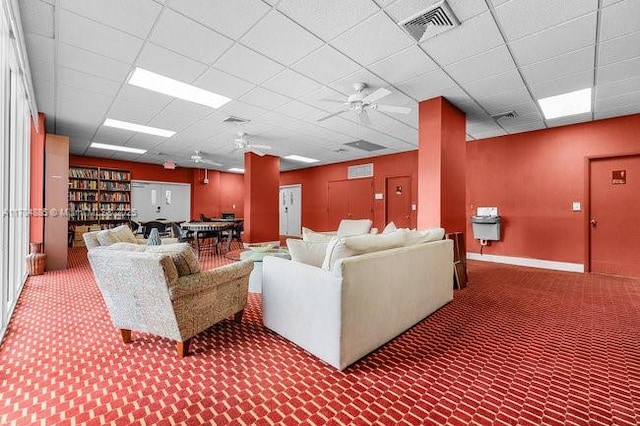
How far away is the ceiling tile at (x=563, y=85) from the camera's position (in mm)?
3590

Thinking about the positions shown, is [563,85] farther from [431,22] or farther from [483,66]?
[431,22]

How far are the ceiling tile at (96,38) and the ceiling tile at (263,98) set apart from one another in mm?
1447

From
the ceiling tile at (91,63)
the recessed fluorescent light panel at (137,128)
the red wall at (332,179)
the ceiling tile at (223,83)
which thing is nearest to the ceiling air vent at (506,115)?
the red wall at (332,179)

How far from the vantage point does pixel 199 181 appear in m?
11.1

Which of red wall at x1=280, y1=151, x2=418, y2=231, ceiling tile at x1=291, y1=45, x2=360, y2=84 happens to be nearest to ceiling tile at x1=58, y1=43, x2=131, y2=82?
ceiling tile at x1=291, y1=45, x2=360, y2=84

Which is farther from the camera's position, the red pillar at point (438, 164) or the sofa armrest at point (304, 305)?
the red pillar at point (438, 164)

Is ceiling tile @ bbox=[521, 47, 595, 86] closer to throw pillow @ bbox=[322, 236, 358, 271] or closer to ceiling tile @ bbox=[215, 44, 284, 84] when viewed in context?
ceiling tile @ bbox=[215, 44, 284, 84]

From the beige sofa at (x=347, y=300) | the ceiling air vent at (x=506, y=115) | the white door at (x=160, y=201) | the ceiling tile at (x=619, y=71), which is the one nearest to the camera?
the beige sofa at (x=347, y=300)

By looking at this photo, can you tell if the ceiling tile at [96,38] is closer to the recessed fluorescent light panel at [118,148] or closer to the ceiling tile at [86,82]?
the ceiling tile at [86,82]

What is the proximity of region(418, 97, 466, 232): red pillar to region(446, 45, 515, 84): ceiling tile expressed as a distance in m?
0.64

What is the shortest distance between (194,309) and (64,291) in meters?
2.90

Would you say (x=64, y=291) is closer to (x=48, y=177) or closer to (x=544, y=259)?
(x=48, y=177)

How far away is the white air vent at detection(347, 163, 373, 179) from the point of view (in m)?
8.95

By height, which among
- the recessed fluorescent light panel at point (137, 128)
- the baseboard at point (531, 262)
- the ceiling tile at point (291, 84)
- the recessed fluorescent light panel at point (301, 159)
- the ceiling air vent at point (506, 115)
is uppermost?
the recessed fluorescent light panel at point (301, 159)
